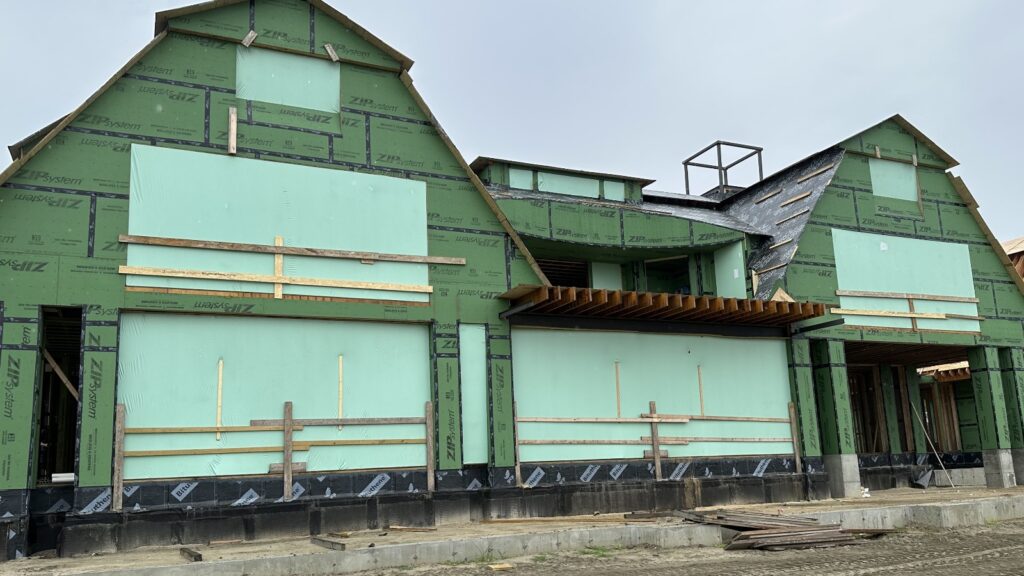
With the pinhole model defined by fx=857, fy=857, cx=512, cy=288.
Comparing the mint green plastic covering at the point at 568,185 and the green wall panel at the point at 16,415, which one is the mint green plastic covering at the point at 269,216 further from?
the mint green plastic covering at the point at 568,185

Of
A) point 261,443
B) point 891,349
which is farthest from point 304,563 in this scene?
point 891,349

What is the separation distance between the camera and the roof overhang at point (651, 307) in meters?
15.9

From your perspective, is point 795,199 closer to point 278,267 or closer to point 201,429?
point 278,267

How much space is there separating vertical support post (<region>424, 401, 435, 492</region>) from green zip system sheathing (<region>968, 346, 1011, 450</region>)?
15414 mm

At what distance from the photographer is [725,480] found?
18.4 metres

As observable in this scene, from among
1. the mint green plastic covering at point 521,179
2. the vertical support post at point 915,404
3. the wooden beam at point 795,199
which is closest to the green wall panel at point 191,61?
the mint green plastic covering at point 521,179

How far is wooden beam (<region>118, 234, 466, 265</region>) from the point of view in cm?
1418

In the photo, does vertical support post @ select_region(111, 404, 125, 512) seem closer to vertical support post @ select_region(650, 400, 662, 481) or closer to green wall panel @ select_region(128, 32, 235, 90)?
green wall panel @ select_region(128, 32, 235, 90)

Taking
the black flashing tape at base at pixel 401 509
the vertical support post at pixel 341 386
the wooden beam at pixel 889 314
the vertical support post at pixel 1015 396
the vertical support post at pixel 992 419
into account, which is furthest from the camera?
the vertical support post at pixel 1015 396

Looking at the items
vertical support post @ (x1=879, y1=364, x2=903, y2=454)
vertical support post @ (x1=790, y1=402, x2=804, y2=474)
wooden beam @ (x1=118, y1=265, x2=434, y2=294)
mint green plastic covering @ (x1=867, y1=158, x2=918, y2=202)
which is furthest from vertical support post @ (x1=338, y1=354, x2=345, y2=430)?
vertical support post @ (x1=879, y1=364, x2=903, y2=454)

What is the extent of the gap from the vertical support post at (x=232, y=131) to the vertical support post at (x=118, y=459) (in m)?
4.72

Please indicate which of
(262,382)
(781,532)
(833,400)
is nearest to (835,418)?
(833,400)

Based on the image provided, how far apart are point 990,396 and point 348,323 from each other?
17206 millimetres

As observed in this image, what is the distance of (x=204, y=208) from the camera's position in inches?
579
